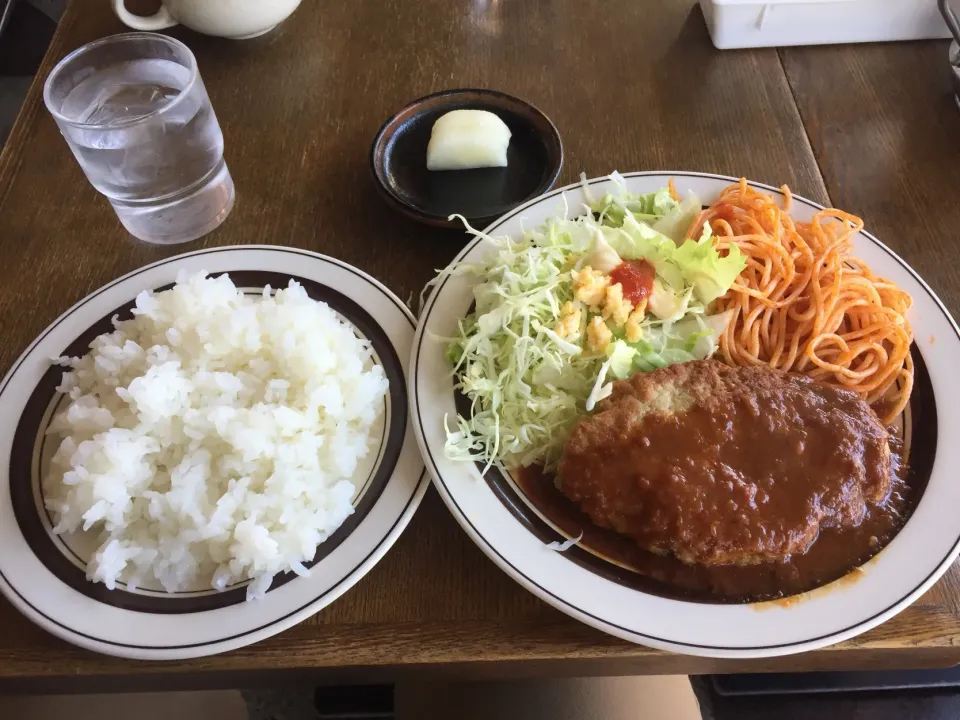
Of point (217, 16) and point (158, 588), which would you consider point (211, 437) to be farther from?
point (217, 16)

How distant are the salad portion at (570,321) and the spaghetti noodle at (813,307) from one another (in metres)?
0.07

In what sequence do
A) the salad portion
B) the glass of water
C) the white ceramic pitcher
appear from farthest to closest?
the white ceramic pitcher < the glass of water < the salad portion

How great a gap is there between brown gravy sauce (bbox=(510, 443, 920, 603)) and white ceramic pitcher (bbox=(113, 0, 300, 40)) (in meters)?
1.68

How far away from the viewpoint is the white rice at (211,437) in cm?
109

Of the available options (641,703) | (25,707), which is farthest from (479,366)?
(25,707)

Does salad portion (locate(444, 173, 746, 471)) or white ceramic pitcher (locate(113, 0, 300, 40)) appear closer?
salad portion (locate(444, 173, 746, 471))

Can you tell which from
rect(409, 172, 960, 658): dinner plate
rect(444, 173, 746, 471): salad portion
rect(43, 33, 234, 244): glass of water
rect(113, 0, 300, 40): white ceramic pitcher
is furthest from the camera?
rect(113, 0, 300, 40): white ceramic pitcher

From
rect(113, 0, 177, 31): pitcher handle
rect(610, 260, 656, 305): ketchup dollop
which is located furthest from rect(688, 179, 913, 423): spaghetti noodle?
rect(113, 0, 177, 31): pitcher handle

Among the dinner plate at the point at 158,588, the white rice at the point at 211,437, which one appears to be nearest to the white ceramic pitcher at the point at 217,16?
the dinner plate at the point at 158,588

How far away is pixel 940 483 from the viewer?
47.0 inches

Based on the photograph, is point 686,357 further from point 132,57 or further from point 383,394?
point 132,57

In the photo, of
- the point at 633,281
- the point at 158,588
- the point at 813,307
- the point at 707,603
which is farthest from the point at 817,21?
the point at 158,588

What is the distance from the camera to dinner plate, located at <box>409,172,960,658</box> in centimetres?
104

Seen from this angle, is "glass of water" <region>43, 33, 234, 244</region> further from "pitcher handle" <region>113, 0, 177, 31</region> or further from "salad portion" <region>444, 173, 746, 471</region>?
"salad portion" <region>444, 173, 746, 471</region>
